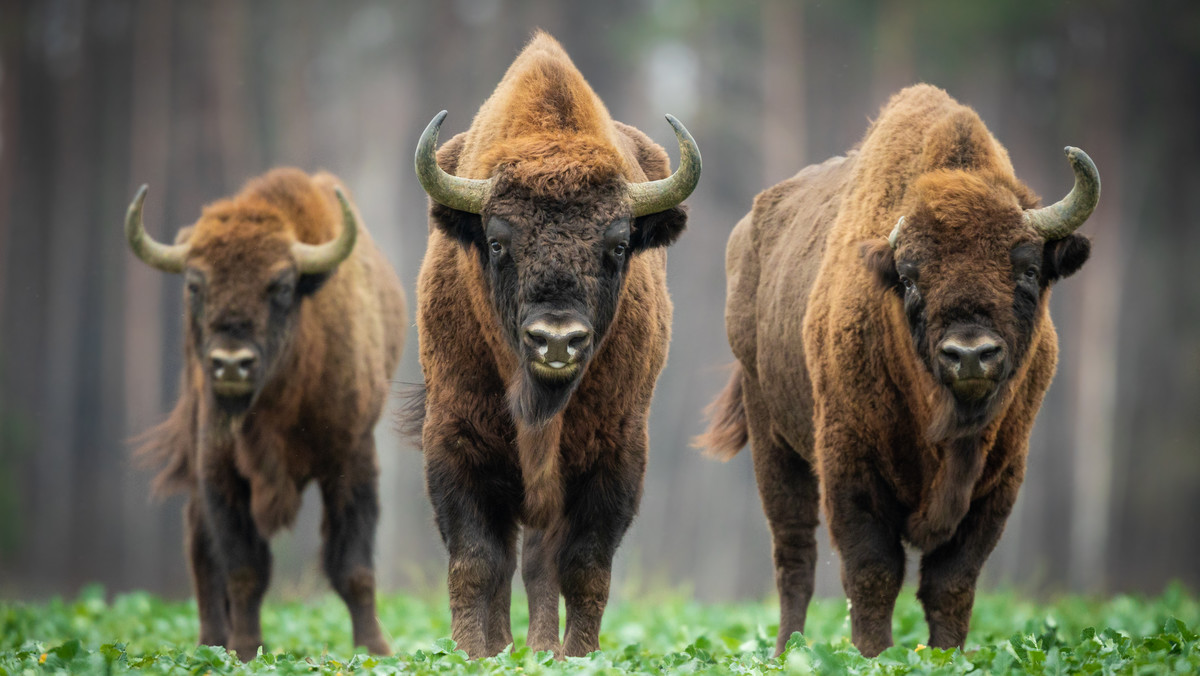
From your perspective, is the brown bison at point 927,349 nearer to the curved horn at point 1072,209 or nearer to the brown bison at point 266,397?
the curved horn at point 1072,209

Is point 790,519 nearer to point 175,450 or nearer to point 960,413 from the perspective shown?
point 960,413

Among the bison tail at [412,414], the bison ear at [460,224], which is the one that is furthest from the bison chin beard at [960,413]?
the bison tail at [412,414]

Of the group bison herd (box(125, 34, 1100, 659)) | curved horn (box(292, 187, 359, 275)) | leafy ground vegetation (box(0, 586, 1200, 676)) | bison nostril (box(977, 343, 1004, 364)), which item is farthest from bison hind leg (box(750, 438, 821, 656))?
curved horn (box(292, 187, 359, 275))

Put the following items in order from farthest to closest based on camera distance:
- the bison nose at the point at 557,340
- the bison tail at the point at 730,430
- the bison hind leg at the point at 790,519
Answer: the bison tail at the point at 730,430
the bison hind leg at the point at 790,519
the bison nose at the point at 557,340

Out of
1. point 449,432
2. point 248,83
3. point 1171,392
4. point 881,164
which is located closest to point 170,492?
point 449,432

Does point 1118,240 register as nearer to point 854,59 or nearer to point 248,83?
point 854,59

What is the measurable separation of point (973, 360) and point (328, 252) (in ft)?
15.0

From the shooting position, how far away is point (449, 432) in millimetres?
5906

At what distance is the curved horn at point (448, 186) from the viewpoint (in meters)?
5.68

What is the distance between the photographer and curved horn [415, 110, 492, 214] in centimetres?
568

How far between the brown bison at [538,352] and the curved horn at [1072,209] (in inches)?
62.9

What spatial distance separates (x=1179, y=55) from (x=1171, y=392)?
565 centimetres

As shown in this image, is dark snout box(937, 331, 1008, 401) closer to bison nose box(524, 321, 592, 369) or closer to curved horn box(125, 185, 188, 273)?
bison nose box(524, 321, 592, 369)

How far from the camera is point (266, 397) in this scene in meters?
8.27
